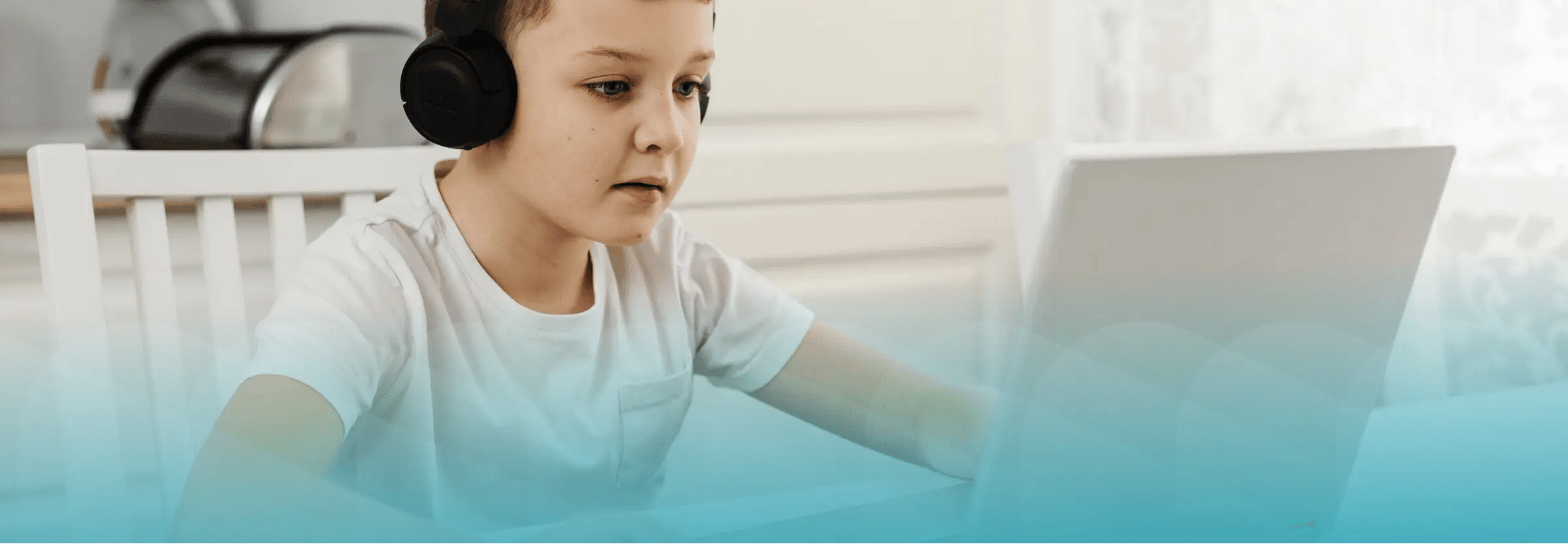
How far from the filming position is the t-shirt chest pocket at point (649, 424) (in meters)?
0.73

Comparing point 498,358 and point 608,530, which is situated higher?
point 498,358

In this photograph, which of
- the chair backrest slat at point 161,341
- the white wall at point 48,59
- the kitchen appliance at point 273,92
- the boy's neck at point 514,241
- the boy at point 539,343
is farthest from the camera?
the white wall at point 48,59

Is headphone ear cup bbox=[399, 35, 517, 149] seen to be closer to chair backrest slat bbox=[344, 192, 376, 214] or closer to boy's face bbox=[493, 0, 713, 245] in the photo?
boy's face bbox=[493, 0, 713, 245]

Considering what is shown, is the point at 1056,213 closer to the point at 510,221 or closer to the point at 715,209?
the point at 510,221

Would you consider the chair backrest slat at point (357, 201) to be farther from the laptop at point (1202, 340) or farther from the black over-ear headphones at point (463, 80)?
the laptop at point (1202, 340)

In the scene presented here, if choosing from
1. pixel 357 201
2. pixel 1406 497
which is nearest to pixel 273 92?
pixel 357 201

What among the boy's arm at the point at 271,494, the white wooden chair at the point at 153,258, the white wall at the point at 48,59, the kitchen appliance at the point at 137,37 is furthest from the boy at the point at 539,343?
the white wall at the point at 48,59

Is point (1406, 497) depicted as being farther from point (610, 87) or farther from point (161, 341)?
point (161, 341)

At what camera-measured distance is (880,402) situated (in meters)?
0.75

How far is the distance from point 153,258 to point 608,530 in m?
0.51

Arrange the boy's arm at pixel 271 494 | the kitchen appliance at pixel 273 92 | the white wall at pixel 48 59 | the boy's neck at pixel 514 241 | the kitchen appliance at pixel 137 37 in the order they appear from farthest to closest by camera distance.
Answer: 1. the white wall at pixel 48 59
2. the kitchen appliance at pixel 137 37
3. the kitchen appliance at pixel 273 92
4. the boy's neck at pixel 514 241
5. the boy's arm at pixel 271 494

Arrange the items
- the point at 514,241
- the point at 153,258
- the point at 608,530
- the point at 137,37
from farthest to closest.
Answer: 1. the point at 137,37
2. the point at 153,258
3. the point at 514,241
4. the point at 608,530

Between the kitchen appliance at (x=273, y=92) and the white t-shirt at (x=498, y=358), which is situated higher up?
the kitchen appliance at (x=273, y=92)

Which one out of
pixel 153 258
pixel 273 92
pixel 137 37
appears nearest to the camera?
pixel 153 258
